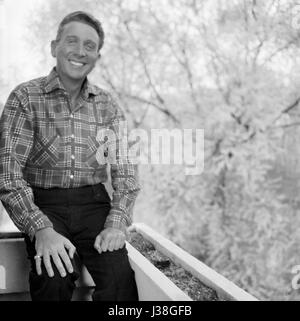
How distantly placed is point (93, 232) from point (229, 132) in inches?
124

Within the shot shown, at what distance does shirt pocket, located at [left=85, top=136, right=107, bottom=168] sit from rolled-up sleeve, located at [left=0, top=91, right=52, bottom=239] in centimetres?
18

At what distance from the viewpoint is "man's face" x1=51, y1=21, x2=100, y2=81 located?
1.33 m

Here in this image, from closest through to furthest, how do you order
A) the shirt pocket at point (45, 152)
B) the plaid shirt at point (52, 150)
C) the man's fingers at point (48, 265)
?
the man's fingers at point (48, 265) → the plaid shirt at point (52, 150) → the shirt pocket at point (45, 152)

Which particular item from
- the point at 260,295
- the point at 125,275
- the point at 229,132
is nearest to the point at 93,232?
the point at 125,275

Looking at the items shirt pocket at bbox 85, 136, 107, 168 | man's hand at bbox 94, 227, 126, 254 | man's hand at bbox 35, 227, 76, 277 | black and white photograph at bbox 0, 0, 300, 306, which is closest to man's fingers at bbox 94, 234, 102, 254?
man's hand at bbox 94, 227, 126, 254

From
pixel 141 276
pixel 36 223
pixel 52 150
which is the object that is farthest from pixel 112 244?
pixel 52 150

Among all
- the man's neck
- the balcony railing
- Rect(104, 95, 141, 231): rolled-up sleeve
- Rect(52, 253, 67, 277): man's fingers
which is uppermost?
the man's neck

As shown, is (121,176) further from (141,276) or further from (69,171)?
(141,276)

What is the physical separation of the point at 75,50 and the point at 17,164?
1.30 feet

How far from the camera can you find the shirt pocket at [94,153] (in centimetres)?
135

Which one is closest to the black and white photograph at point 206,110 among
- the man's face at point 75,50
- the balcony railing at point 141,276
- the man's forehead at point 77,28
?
the balcony railing at point 141,276

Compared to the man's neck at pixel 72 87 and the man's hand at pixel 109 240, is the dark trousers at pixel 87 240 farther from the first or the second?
the man's neck at pixel 72 87

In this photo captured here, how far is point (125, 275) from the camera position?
1238mm

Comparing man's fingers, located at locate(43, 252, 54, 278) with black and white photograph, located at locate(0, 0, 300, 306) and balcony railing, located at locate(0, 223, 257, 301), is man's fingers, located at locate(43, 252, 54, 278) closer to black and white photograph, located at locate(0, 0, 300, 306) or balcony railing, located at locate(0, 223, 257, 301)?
balcony railing, located at locate(0, 223, 257, 301)
